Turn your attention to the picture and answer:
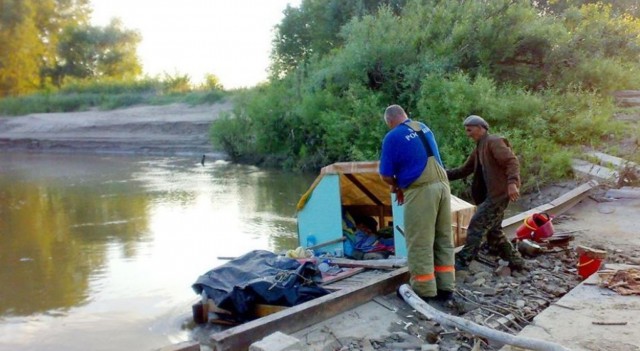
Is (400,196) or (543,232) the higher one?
(400,196)

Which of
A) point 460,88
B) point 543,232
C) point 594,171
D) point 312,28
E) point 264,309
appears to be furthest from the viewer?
point 312,28

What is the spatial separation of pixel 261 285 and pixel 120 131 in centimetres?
2975

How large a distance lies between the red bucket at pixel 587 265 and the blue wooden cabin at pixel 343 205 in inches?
50.0

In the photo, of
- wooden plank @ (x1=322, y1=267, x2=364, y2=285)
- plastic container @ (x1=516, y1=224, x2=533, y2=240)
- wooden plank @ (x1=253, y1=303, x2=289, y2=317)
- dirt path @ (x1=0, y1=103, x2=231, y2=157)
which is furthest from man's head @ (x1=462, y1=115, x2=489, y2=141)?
dirt path @ (x1=0, y1=103, x2=231, y2=157)

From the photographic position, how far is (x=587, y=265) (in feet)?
20.8

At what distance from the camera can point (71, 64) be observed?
49.5 m

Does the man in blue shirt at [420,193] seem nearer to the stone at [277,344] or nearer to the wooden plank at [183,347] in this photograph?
the stone at [277,344]

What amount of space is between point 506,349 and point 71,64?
50.5 meters

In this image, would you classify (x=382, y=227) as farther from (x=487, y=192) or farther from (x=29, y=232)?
(x=29, y=232)

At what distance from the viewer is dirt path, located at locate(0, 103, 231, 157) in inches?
1222

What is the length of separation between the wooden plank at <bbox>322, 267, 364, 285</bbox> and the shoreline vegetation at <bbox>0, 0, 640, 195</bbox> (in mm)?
7269

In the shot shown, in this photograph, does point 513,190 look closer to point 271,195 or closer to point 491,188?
point 491,188

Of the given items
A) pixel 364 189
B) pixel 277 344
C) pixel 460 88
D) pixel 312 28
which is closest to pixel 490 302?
pixel 277 344

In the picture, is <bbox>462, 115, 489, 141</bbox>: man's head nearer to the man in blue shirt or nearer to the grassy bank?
the man in blue shirt
